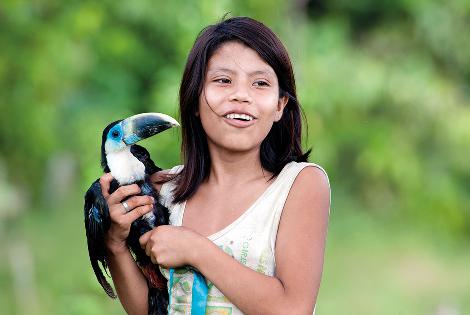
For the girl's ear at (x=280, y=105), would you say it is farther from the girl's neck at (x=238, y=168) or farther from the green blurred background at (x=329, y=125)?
the green blurred background at (x=329, y=125)

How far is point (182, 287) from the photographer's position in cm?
201

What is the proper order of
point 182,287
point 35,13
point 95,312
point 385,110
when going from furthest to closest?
point 385,110 < point 35,13 < point 95,312 < point 182,287

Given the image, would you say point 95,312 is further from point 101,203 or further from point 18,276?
point 101,203

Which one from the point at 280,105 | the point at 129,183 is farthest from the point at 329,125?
the point at 129,183

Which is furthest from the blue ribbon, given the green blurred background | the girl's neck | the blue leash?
the green blurred background

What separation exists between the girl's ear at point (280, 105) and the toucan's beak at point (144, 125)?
9.1 inches

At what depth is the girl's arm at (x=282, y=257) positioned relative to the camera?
1.92 meters

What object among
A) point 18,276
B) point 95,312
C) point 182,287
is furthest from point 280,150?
point 18,276

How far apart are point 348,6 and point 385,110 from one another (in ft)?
3.88

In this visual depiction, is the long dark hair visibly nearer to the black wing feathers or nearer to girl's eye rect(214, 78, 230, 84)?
girl's eye rect(214, 78, 230, 84)

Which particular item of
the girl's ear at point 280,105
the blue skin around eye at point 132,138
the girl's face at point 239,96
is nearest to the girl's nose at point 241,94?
the girl's face at point 239,96

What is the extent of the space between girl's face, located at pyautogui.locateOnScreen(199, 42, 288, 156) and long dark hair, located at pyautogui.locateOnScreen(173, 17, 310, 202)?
2cm

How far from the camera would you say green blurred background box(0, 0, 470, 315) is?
5.91m

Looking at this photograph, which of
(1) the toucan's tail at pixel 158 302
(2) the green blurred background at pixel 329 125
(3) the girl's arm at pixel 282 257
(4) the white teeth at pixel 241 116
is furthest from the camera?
(2) the green blurred background at pixel 329 125
